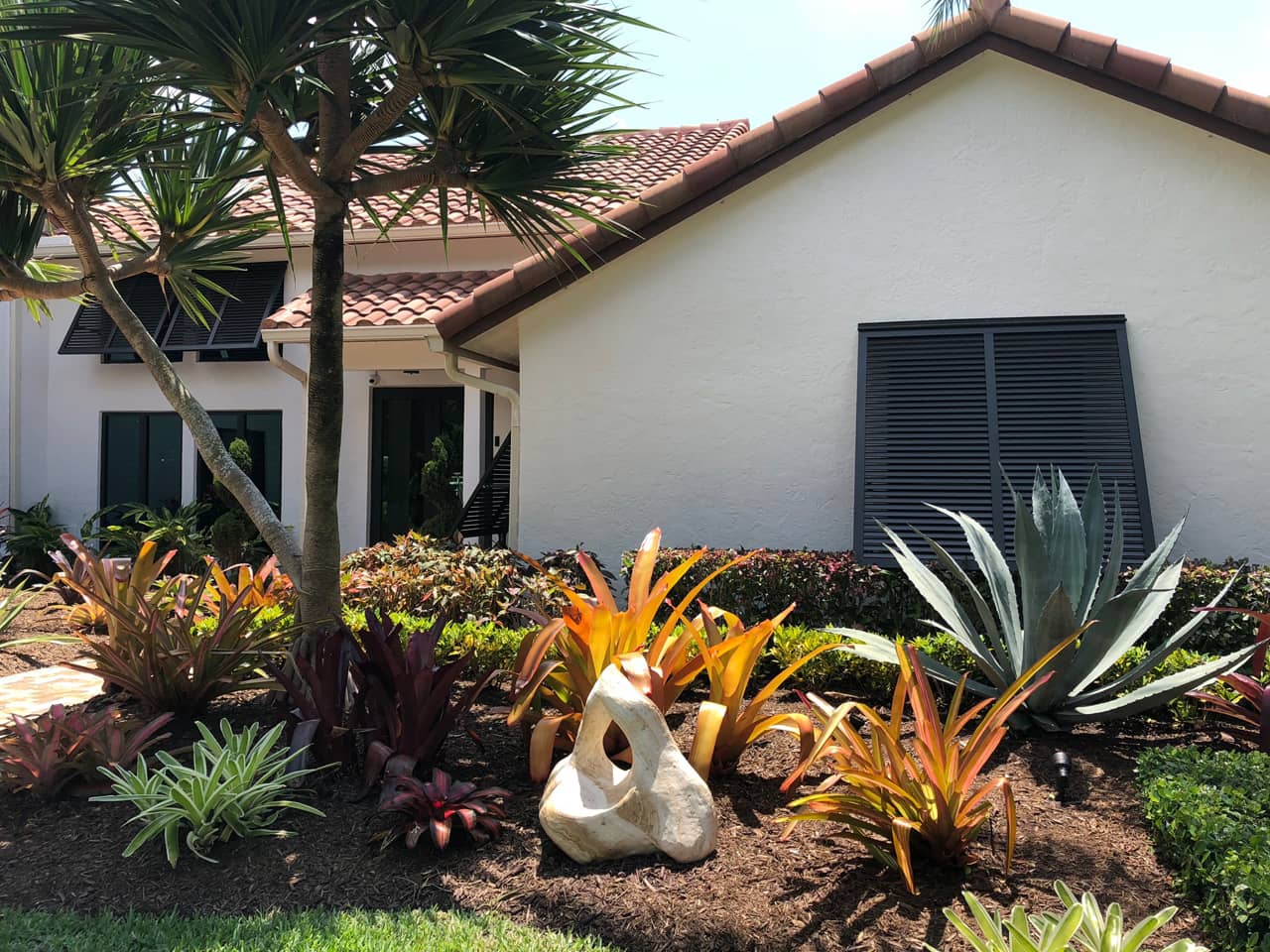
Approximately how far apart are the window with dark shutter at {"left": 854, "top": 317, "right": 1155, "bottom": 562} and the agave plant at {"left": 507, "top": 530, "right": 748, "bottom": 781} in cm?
258

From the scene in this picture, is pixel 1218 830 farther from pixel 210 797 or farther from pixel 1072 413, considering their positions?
pixel 1072 413

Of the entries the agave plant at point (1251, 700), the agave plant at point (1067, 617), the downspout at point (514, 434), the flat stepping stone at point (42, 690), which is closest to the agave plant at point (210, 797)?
the flat stepping stone at point (42, 690)

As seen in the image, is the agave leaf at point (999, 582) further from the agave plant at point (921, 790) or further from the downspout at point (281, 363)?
the downspout at point (281, 363)

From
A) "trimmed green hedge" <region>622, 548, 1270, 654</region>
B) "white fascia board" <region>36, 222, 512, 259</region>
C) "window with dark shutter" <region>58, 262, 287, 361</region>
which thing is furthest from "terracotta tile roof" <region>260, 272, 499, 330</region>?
"trimmed green hedge" <region>622, 548, 1270, 654</region>

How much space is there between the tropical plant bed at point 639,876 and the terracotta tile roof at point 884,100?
418 cm

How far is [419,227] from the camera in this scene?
11672mm

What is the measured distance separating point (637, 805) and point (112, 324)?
1389 cm

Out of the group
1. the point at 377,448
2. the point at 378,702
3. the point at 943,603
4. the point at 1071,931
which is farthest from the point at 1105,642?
the point at 377,448

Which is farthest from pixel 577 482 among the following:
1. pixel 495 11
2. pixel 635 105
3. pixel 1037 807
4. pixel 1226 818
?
pixel 1226 818

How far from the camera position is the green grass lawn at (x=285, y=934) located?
3010 millimetres

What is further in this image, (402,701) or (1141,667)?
(1141,667)

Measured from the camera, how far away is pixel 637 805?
3.55m

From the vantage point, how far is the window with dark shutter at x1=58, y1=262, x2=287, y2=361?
13.0 metres

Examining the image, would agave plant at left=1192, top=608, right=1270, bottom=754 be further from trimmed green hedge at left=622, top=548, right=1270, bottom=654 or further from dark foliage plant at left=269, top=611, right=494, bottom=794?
dark foliage plant at left=269, top=611, right=494, bottom=794
